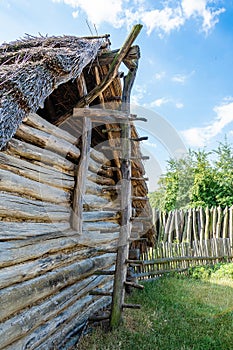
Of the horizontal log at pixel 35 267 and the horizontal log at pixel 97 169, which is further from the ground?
the horizontal log at pixel 97 169

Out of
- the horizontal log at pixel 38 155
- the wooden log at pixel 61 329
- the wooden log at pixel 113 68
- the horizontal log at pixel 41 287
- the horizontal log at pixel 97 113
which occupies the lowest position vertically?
the wooden log at pixel 61 329

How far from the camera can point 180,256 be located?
8.91 metres

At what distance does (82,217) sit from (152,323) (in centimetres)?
203

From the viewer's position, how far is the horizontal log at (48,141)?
313 cm

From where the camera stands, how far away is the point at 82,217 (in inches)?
159

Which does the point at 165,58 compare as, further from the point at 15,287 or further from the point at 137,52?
the point at 15,287

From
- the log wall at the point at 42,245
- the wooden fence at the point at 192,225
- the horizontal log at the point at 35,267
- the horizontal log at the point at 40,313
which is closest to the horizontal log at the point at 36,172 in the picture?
the log wall at the point at 42,245

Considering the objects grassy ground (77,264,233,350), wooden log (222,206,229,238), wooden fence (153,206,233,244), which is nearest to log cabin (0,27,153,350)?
grassy ground (77,264,233,350)

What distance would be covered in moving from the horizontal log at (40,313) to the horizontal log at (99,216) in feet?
2.85

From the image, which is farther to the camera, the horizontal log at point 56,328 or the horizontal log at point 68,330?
the horizontal log at point 68,330

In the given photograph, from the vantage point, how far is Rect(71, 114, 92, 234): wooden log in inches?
154

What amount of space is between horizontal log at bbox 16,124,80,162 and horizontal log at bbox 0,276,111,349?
1.71 m

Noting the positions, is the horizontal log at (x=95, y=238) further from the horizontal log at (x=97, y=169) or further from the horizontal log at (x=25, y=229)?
the horizontal log at (x=97, y=169)

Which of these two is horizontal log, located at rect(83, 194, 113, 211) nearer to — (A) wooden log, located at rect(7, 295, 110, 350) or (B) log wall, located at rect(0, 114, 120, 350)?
(B) log wall, located at rect(0, 114, 120, 350)
